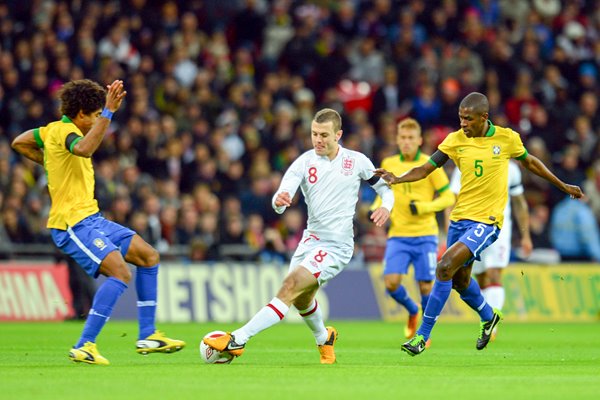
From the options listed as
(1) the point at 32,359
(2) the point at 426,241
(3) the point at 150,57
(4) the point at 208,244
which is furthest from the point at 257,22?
(1) the point at 32,359

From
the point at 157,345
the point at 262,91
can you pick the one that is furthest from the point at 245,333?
the point at 262,91

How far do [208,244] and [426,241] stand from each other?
6793 millimetres

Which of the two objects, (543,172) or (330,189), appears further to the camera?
(543,172)

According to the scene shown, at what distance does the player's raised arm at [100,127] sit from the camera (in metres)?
11.0

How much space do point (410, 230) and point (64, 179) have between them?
565cm

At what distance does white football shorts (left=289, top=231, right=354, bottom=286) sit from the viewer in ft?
37.8

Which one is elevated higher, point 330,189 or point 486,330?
point 330,189

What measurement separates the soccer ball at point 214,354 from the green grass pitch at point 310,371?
0.12 meters

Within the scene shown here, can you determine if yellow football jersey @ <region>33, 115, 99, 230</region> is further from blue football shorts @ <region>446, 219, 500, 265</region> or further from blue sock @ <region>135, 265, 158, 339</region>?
blue football shorts @ <region>446, 219, 500, 265</region>

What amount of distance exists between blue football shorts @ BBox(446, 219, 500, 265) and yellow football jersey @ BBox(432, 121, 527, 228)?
0.07 metres

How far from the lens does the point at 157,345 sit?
11945 mm

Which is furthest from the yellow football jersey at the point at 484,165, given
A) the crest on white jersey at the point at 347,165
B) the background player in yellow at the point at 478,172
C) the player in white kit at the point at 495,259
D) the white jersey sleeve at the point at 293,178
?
the player in white kit at the point at 495,259

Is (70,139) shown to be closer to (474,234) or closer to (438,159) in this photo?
(438,159)

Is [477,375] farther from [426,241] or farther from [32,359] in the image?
[426,241]
